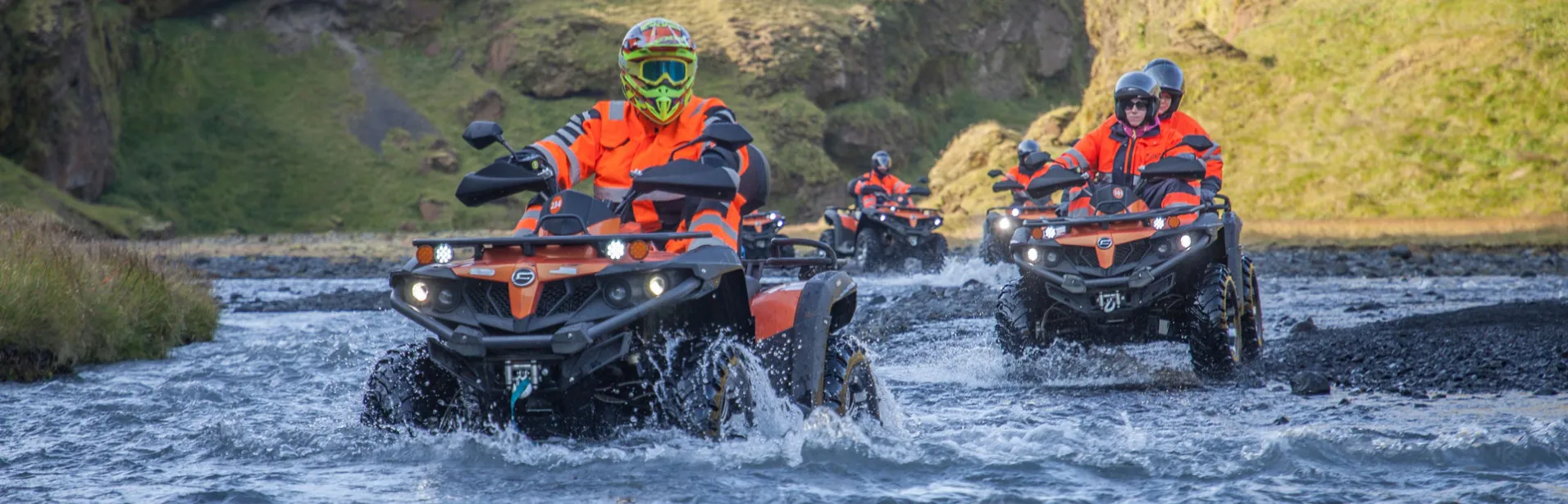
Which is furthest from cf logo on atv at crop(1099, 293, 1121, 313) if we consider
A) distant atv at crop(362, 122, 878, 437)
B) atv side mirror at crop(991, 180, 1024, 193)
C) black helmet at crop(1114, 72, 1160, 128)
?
atv side mirror at crop(991, 180, 1024, 193)

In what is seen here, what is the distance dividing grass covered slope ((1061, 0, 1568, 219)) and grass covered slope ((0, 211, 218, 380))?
28263 mm

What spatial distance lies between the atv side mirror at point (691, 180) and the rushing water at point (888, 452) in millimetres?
934

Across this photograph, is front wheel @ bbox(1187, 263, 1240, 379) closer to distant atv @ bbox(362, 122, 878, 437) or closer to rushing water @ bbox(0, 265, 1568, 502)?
rushing water @ bbox(0, 265, 1568, 502)

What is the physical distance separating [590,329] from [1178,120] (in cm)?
692

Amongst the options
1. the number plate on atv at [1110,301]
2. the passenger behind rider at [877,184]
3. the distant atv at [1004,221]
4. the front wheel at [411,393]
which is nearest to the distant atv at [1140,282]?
the number plate on atv at [1110,301]

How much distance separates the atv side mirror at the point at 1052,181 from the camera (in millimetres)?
10586

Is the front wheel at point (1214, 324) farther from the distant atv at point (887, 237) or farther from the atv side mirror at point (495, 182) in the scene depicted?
the distant atv at point (887, 237)

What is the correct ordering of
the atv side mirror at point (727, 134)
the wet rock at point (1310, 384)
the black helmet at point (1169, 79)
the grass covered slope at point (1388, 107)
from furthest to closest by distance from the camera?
the grass covered slope at point (1388, 107)
the black helmet at point (1169, 79)
the wet rock at point (1310, 384)
the atv side mirror at point (727, 134)

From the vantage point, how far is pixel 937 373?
1084cm

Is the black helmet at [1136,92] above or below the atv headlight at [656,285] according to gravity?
above

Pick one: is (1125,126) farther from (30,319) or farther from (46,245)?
(46,245)

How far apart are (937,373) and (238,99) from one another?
65742 mm

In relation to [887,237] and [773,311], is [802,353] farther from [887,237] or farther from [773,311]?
[887,237]

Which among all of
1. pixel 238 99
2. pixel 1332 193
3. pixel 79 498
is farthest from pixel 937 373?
pixel 238 99
